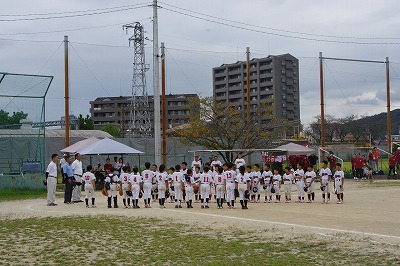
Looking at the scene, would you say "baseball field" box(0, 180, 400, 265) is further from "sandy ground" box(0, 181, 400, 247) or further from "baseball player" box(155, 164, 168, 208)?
"baseball player" box(155, 164, 168, 208)

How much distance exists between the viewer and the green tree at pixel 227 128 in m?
42.1

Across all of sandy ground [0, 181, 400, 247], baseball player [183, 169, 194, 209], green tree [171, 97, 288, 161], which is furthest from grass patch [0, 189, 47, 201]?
green tree [171, 97, 288, 161]

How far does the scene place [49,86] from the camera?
2994 centimetres

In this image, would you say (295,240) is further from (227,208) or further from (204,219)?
(227,208)

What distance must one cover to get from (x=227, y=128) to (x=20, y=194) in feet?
59.2

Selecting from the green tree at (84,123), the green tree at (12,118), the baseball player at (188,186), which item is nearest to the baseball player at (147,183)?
the baseball player at (188,186)

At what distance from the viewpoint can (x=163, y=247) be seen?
11.4 metres

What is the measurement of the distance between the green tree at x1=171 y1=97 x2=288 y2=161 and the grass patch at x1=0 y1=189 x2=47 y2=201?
49.8 ft

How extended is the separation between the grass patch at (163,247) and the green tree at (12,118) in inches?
618

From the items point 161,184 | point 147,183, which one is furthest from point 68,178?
point 161,184

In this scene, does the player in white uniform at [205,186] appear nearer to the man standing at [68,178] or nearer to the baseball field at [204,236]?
the baseball field at [204,236]

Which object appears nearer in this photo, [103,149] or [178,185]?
[178,185]

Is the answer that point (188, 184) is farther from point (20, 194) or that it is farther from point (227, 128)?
point (227, 128)

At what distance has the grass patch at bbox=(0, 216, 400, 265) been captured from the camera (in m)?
9.91
